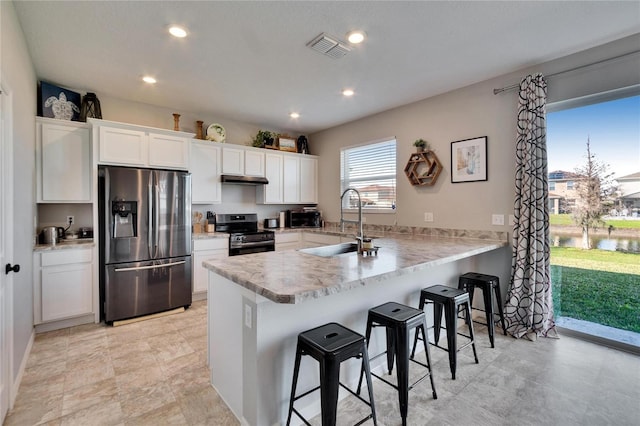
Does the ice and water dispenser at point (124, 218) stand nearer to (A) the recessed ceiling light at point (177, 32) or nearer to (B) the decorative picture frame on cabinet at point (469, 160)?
(A) the recessed ceiling light at point (177, 32)

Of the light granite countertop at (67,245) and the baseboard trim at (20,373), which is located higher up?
the light granite countertop at (67,245)

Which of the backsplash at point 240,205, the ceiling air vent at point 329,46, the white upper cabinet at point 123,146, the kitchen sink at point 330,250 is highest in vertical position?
the ceiling air vent at point 329,46

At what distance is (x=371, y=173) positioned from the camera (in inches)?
181

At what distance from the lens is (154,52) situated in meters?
2.62

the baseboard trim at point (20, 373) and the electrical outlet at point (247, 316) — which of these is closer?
the electrical outlet at point (247, 316)

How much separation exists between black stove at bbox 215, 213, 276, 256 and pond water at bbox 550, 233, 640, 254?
3519 millimetres

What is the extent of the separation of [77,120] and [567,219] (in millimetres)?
5455

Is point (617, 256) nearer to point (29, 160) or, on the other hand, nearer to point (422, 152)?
point (422, 152)

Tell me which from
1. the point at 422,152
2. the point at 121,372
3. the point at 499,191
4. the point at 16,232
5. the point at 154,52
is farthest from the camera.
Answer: the point at 422,152

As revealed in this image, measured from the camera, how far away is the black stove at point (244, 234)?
13.6 feet

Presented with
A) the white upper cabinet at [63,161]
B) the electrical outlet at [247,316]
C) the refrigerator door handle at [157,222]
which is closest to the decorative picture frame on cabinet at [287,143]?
the refrigerator door handle at [157,222]

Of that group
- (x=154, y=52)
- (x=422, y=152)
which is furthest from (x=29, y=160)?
(x=422, y=152)

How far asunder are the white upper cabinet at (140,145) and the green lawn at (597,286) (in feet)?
14.5

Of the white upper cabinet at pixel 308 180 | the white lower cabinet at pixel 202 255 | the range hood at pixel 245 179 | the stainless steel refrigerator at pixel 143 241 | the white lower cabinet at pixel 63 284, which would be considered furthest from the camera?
the white upper cabinet at pixel 308 180
